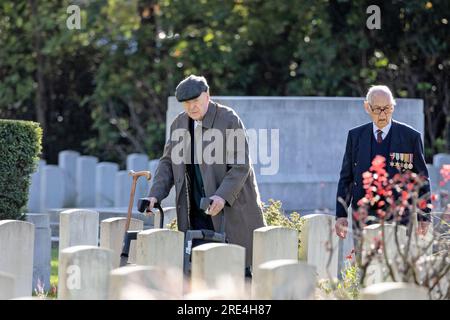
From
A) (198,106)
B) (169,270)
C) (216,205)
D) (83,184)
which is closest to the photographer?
(169,270)

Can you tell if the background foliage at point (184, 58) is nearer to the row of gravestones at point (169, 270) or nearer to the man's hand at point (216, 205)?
the man's hand at point (216, 205)

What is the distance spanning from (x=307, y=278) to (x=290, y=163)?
5.99m

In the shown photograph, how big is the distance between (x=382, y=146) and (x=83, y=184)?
375 inches

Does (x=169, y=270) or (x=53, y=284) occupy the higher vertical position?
(x=169, y=270)

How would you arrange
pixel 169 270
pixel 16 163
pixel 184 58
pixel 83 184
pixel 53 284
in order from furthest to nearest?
pixel 184 58 < pixel 83 184 < pixel 16 163 < pixel 53 284 < pixel 169 270

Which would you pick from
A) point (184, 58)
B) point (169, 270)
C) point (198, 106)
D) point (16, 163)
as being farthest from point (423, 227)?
point (184, 58)

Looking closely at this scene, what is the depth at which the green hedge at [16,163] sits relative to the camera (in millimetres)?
8719

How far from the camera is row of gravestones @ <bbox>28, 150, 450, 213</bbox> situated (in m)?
14.7

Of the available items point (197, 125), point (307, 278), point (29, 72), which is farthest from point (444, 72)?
point (307, 278)

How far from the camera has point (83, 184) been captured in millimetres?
16125

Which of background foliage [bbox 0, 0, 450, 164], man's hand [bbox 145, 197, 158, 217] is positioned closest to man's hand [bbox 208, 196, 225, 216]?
man's hand [bbox 145, 197, 158, 217]

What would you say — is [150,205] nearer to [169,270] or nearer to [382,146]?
[382,146]

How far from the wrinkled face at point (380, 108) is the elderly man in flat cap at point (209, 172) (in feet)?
2.75

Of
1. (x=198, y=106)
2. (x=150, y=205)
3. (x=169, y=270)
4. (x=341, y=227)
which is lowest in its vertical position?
(x=169, y=270)
